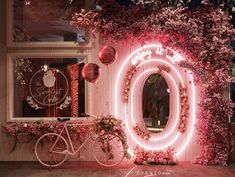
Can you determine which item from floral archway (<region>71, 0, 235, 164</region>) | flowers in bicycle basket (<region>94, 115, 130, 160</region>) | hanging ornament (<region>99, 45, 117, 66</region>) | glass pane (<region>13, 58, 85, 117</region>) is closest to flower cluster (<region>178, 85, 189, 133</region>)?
floral archway (<region>71, 0, 235, 164</region>)

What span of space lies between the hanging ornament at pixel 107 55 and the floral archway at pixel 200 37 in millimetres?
487

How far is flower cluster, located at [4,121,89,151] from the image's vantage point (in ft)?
33.8

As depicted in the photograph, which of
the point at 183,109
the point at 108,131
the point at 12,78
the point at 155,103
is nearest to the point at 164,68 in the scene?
the point at 155,103

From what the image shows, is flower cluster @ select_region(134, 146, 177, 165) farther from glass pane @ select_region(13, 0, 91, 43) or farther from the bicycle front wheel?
glass pane @ select_region(13, 0, 91, 43)

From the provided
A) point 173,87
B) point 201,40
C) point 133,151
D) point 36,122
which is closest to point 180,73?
point 173,87

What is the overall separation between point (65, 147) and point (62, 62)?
7.72 feet

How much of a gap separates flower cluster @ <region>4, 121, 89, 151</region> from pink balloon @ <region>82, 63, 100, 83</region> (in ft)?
3.98

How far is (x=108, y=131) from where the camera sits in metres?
9.59

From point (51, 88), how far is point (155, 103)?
113 inches

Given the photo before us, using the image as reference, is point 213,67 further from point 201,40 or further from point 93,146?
point 93,146

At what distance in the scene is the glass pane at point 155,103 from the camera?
10500mm

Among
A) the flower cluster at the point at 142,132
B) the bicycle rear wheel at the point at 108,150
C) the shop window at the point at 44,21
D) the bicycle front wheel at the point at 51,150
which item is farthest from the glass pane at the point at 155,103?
the bicycle front wheel at the point at 51,150

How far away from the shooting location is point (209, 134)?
396 inches

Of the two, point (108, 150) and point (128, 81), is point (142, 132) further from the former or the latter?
point (128, 81)
